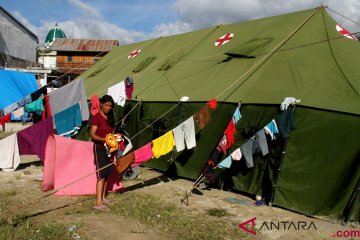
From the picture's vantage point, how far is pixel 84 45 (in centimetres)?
4472

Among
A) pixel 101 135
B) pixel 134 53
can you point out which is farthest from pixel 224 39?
pixel 101 135

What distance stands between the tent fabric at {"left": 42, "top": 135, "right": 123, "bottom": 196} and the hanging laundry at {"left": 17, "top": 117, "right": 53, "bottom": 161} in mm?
1738

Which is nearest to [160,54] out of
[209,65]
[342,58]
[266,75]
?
[209,65]

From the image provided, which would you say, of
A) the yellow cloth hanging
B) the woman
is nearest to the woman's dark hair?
the woman

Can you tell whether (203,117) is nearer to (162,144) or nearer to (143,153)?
(162,144)

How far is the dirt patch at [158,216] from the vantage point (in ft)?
17.5

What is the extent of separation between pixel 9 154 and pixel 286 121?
20.8 feet

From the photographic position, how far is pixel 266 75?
7.65 m

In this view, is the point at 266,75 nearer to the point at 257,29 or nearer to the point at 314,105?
the point at 314,105

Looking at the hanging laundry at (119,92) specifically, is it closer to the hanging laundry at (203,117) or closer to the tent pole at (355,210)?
the hanging laundry at (203,117)

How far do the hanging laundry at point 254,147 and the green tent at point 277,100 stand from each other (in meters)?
0.24

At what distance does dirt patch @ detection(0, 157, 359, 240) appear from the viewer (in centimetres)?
534

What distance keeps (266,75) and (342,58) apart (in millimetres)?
1524

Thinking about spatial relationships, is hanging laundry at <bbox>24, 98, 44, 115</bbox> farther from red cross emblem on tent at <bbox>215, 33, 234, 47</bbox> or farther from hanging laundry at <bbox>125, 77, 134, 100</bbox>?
red cross emblem on tent at <bbox>215, 33, 234, 47</bbox>
